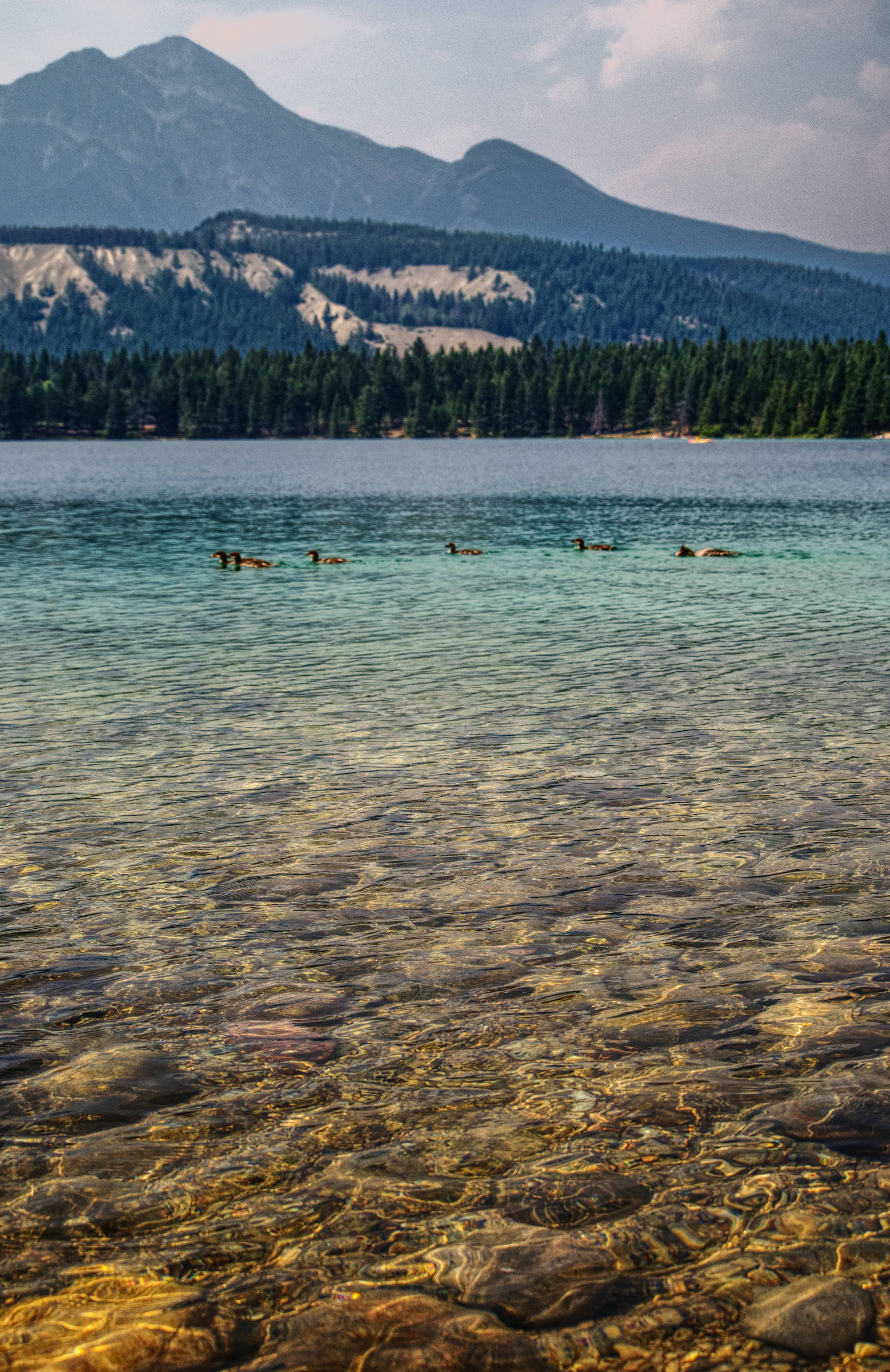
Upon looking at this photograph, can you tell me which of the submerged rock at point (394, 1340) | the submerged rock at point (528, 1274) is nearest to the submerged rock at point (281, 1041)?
the submerged rock at point (528, 1274)

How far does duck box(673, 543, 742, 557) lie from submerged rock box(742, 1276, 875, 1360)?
145ft

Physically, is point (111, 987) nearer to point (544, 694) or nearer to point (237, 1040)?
point (237, 1040)

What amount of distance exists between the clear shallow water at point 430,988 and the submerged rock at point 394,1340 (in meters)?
0.02

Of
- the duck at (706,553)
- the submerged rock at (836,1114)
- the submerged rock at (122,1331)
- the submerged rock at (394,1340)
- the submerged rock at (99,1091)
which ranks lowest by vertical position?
the submerged rock at (99,1091)

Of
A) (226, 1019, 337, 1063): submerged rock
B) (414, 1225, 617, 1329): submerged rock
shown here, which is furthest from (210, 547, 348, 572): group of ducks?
(414, 1225, 617, 1329): submerged rock

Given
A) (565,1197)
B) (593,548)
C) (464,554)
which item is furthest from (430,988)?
A: (593,548)

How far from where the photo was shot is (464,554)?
50125 mm

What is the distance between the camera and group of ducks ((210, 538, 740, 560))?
152ft

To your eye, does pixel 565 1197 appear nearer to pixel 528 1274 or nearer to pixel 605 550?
pixel 528 1274

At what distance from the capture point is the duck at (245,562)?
45.9 metres

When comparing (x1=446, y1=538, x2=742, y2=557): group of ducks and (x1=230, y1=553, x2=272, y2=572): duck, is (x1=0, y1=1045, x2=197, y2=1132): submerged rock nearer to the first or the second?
(x1=230, y1=553, x2=272, y2=572): duck

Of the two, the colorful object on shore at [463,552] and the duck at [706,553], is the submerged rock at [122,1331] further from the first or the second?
the duck at [706,553]

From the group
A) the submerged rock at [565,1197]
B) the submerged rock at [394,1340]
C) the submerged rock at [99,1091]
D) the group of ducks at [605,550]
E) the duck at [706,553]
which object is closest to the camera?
the submerged rock at [394,1340]

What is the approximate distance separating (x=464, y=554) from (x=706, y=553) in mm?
10376
